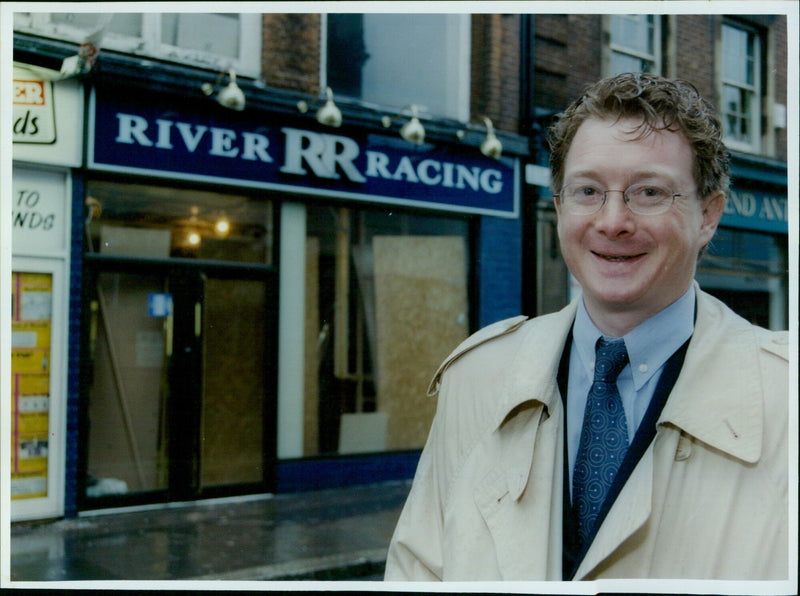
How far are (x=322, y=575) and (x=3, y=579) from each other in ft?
10.8

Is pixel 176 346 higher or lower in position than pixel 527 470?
higher

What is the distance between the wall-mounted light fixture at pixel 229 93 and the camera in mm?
8039

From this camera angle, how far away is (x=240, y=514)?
778 centimetres

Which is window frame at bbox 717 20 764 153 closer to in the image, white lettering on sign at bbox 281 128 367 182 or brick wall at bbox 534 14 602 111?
brick wall at bbox 534 14 602 111

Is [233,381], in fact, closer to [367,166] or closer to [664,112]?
[367,166]

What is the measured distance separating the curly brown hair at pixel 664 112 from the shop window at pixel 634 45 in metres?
7.29

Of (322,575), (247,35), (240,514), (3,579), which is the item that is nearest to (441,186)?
(247,35)

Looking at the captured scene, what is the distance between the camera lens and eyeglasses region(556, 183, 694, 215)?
6.85 ft

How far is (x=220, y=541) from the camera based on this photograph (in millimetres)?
6758

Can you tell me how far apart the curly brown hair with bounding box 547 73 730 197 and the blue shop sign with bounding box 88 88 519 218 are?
639cm

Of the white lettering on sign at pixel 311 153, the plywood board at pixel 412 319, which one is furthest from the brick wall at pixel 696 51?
the plywood board at pixel 412 319

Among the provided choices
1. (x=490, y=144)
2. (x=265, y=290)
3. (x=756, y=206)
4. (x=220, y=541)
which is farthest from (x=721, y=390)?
(x=756, y=206)

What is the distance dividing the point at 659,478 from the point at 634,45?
819 cm

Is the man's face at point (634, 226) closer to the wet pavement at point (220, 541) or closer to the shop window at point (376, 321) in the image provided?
the wet pavement at point (220, 541)
